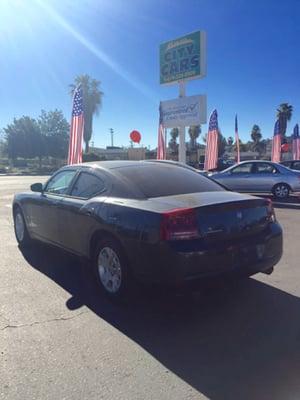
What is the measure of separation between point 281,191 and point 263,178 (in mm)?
797

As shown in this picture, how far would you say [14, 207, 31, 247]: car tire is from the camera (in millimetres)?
6690

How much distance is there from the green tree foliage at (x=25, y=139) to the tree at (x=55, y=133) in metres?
1.01

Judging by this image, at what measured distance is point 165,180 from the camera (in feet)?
15.4

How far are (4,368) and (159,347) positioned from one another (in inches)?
49.9

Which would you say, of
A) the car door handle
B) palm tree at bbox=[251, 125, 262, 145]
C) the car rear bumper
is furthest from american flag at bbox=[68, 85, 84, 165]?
palm tree at bbox=[251, 125, 262, 145]

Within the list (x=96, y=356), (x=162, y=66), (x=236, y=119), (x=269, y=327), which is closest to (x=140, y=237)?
(x=96, y=356)

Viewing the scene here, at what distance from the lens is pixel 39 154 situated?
5659 cm

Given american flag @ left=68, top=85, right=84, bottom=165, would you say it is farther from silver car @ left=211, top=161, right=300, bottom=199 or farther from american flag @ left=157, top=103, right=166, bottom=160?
silver car @ left=211, top=161, right=300, bottom=199

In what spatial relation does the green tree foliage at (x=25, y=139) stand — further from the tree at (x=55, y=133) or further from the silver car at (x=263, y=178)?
the silver car at (x=263, y=178)

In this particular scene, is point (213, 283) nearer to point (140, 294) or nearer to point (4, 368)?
point (140, 294)

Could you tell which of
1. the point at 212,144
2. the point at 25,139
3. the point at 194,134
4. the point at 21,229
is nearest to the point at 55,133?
the point at 25,139

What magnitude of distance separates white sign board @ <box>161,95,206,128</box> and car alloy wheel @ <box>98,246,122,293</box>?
48.8 feet

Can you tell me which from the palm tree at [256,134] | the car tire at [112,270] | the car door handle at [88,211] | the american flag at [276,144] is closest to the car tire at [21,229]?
the car door handle at [88,211]

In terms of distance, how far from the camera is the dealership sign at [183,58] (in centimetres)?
1742
